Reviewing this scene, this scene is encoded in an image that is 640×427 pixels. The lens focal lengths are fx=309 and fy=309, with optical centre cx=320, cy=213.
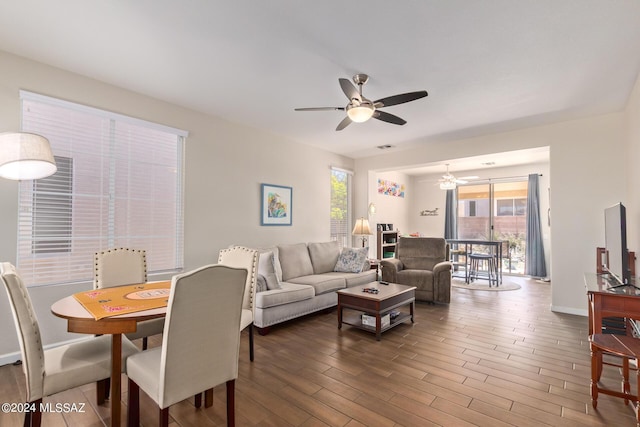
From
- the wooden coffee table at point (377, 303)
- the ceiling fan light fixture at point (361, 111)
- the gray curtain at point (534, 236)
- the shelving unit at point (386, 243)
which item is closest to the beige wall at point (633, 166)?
the wooden coffee table at point (377, 303)

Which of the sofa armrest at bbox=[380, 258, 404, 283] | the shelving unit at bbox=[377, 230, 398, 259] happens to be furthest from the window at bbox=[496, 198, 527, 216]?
the sofa armrest at bbox=[380, 258, 404, 283]

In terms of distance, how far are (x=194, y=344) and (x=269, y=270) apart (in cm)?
217

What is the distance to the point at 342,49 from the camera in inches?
104

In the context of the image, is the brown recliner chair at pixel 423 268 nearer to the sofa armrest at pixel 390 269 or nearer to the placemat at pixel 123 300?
the sofa armrest at pixel 390 269

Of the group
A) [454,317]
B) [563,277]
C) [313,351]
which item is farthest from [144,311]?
[563,277]

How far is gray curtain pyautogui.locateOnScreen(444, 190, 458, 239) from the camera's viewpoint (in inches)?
340

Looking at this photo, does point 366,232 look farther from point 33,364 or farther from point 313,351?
point 33,364

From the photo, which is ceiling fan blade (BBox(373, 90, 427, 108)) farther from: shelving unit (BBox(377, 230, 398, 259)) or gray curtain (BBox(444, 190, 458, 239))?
gray curtain (BBox(444, 190, 458, 239))

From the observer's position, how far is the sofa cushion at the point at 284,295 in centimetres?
351

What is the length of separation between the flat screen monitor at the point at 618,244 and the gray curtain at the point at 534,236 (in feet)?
14.8

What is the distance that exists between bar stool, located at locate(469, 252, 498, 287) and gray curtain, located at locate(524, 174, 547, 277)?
37.1 inches

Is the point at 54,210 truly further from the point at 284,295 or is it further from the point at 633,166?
the point at 633,166

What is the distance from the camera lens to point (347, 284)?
466 centimetres

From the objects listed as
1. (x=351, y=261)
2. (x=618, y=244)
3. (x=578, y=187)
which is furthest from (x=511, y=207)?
(x=618, y=244)
